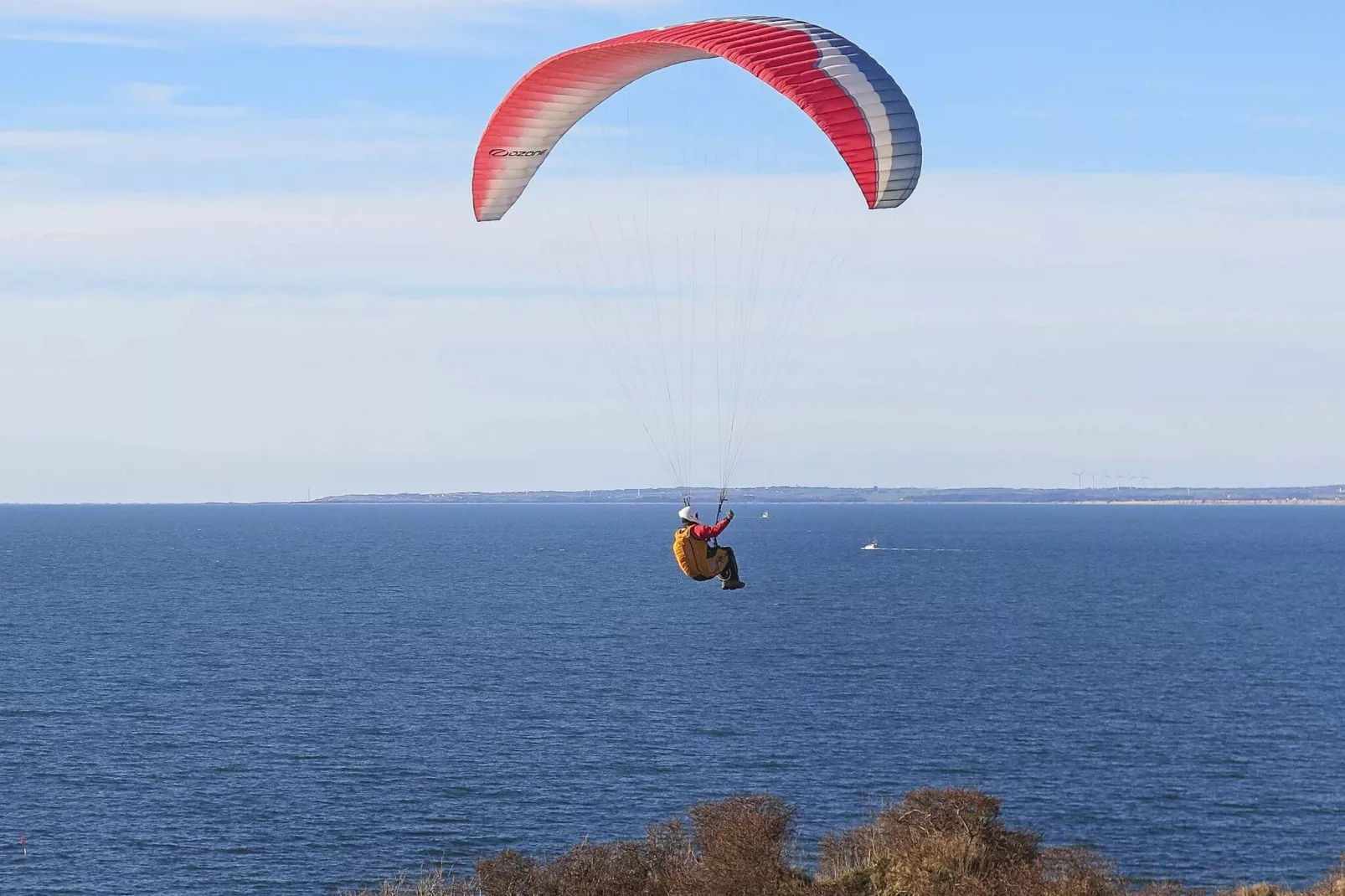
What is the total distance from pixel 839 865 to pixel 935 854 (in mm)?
3595

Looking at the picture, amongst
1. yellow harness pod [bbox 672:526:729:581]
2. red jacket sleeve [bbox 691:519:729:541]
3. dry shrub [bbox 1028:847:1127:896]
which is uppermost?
red jacket sleeve [bbox 691:519:729:541]

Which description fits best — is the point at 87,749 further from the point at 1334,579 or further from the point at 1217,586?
the point at 1334,579

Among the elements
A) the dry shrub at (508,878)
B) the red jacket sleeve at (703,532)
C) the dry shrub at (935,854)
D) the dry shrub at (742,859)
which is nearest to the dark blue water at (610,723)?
the dry shrub at (508,878)

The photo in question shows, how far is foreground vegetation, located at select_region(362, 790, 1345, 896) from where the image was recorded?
28.5 m

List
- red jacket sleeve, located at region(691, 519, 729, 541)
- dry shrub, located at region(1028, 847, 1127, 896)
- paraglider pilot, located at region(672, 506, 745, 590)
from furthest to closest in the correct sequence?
dry shrub, located at region(1028, 847, 1127, 896) → paraglider pilot, located at region(672, 506, 745, 590) → red jacket sleeve, located at region(691, 519, 729, 541)

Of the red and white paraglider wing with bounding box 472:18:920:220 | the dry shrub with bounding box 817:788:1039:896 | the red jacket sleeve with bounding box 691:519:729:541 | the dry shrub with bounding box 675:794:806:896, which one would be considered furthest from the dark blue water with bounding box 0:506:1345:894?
the red and white paraglider wing with bounding box 472:18:920:220

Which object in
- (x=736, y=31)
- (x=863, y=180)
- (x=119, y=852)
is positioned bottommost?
(x=119, y=852)

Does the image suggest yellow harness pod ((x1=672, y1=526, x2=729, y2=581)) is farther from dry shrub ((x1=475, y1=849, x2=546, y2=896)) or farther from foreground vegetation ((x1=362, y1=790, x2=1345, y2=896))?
dry shrub ((x1=475, y1=849, x2=546, y2=896))

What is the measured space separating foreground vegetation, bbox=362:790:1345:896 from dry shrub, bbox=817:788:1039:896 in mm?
27

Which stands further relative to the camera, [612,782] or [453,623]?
[453,623]

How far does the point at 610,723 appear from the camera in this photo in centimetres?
5734

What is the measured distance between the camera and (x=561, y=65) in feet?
82.6

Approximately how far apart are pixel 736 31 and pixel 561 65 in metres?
3.66

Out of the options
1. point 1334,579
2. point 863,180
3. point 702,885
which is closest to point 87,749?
point 702,885
